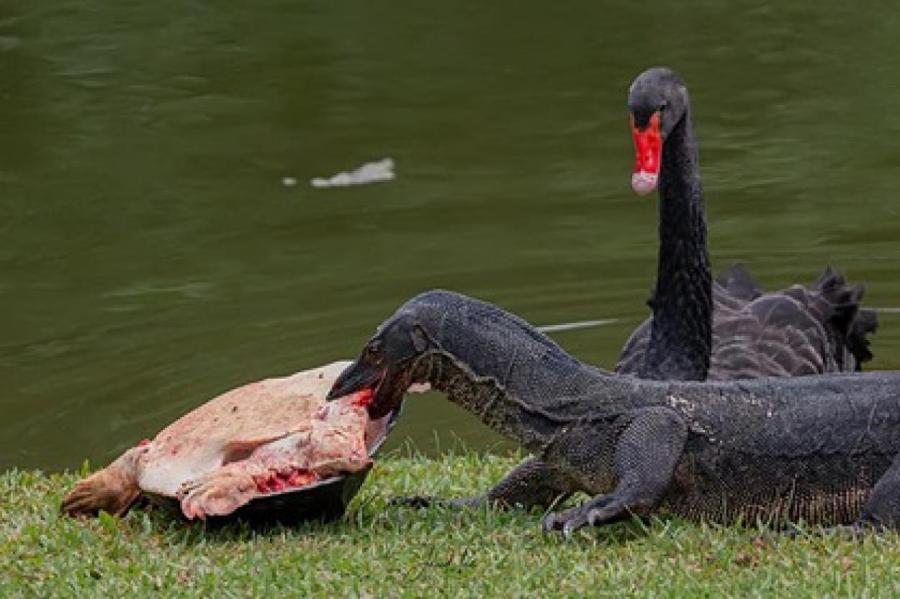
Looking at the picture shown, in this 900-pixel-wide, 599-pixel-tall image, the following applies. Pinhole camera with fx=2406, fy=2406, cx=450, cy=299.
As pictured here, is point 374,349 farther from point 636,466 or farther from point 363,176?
point 363,176

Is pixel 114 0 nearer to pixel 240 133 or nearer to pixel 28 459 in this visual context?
pixel 240 133

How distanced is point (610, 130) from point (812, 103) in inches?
57.9

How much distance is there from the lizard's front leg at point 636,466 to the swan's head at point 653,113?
56.9 inches

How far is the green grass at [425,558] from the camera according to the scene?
6.21 m

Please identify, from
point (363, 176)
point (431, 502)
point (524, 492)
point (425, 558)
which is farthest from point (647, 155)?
point (363, 176)

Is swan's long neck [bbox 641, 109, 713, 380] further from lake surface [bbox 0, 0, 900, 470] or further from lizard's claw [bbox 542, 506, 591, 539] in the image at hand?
lizard's claw [bbox 542, 506, 591, 539]

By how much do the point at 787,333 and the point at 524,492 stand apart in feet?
8.21

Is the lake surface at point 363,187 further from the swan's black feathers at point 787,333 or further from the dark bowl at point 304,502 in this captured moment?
the dark bowl at point 304,502

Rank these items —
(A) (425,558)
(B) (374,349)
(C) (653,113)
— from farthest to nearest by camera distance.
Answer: (C) (653,113) < (B) (374,349) < (A) (425,558)

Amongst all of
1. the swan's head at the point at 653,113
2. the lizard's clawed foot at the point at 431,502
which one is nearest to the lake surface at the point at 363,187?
the swan's head at the point at 653,113

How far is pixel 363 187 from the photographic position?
15367 millimetres

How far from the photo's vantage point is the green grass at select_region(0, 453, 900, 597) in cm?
621

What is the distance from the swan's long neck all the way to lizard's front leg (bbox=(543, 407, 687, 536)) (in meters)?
2.03

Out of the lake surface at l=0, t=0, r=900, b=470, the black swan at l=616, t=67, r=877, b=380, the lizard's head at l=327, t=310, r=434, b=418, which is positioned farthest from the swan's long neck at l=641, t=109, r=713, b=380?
the lizard's head at l=327, t=310, r=434, b=418
